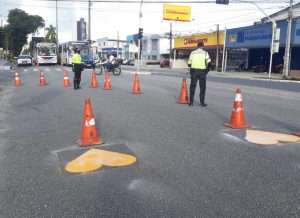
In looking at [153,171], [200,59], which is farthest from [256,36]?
[153,171]

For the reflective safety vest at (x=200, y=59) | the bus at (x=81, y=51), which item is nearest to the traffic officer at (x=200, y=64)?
the reflective safety vest at (x=200, y=59)

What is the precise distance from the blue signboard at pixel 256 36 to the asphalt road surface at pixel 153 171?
27.1 metres

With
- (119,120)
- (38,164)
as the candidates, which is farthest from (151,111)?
(38,164)

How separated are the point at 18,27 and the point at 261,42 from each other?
6380 cm

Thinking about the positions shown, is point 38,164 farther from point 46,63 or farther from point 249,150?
point 46,63

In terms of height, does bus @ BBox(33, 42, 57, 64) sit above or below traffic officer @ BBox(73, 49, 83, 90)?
above

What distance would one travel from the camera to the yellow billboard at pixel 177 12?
2554 inches

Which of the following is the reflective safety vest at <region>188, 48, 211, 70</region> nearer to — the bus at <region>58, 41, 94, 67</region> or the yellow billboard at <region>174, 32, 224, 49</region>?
the bus at <region>58, 41, 94, 67</region>

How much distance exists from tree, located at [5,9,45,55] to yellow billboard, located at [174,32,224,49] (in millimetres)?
43629

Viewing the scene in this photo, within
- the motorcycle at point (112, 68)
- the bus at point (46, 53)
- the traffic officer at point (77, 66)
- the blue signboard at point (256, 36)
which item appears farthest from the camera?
the bus at point (46, 53)

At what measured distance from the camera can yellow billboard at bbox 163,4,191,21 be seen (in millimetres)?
64875

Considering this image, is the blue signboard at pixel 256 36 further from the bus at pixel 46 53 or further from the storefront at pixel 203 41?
the bus at pixel 46 53

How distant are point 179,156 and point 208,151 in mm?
574

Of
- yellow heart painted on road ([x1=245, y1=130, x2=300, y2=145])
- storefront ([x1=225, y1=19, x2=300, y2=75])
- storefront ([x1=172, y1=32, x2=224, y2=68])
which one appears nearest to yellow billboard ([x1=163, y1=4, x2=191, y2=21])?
storefront ([x1=172, y1=32, x2=224, y2=68])
